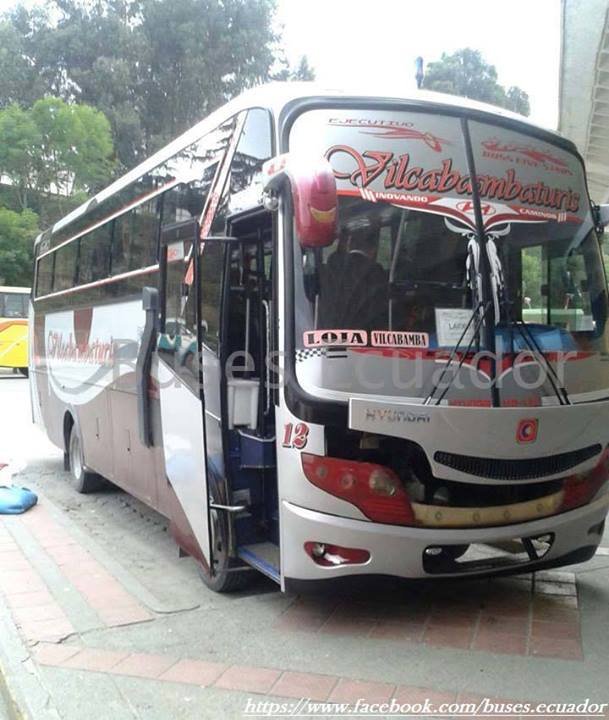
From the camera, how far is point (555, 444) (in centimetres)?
446

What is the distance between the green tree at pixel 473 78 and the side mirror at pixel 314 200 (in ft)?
171

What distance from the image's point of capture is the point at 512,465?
4363 millimetres

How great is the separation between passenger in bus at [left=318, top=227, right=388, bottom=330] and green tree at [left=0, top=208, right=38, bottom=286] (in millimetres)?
27657

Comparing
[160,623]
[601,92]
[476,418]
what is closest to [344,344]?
[476,418]

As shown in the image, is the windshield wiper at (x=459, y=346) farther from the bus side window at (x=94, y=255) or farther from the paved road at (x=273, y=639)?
the bus side window at (x=94, y=255)

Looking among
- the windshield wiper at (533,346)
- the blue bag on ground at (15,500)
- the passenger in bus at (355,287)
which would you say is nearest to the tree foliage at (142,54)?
the blue bag on ground at (15,500)

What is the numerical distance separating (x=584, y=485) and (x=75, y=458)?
637 cm

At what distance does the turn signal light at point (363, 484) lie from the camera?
4.17 meters

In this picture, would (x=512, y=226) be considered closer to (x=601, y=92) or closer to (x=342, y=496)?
(x=342, y=496)

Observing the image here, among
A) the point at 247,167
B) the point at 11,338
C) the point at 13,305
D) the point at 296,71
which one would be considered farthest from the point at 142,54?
the point at 247,167

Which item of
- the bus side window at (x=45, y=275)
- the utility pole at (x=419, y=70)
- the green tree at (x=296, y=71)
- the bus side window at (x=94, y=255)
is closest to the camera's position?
the utility pole at (x=419, y=70)

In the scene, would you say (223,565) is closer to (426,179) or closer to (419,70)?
(426,179)

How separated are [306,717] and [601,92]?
959 centimetres

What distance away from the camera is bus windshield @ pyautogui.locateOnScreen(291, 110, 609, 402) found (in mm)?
4203
